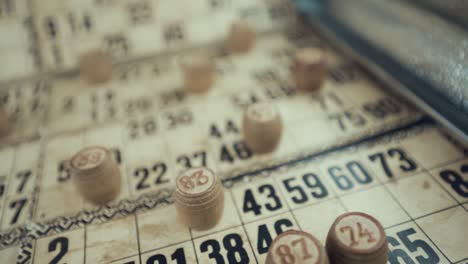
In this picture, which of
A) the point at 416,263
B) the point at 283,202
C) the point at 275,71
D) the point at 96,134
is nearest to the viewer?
the point at 416,263

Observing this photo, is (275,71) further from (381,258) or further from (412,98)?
(381,258)

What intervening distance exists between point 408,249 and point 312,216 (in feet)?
1.74

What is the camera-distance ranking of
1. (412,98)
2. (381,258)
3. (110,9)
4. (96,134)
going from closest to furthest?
(381,258)
(412,98)
(96,134)
(110,9)

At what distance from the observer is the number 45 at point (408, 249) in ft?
6.21

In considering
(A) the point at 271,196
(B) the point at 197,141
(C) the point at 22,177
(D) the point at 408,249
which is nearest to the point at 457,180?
(D) the point at 408,249

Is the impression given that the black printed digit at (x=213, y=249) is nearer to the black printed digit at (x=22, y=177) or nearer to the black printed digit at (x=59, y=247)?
the black printed digit at (x=59, y=247)

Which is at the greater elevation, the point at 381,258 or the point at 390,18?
the point at 390,18

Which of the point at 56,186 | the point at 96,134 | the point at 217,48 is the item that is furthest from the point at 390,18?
the point at 56,186

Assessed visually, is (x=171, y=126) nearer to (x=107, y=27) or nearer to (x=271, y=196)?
(x=271, y=196)

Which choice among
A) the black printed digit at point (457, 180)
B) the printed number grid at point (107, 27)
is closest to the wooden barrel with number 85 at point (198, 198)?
the black printed digit at point (457, 180)

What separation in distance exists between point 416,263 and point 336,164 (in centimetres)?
79

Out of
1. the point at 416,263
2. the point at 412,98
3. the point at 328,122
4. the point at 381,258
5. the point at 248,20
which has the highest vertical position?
the point at 248,20

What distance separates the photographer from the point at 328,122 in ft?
9.21

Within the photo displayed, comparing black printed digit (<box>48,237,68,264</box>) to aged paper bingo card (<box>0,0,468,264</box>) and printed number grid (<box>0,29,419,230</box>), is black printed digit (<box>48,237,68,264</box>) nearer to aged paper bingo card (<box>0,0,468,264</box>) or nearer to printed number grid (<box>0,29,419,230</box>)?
aged paper bingo card (<box>0,0,468,264</box>)
